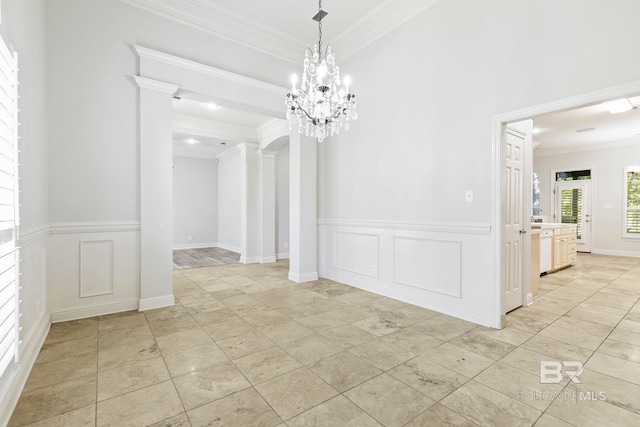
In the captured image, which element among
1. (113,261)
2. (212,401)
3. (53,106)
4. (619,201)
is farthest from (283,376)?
(619,201)

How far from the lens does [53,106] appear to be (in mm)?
3107

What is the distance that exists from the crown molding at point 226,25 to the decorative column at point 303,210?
129 cm

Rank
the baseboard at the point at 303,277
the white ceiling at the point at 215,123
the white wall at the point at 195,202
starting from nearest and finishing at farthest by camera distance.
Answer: the baseboard at the point at 303,277, the white ceiling at the point at 215,123, the white wall at the point at 195,202

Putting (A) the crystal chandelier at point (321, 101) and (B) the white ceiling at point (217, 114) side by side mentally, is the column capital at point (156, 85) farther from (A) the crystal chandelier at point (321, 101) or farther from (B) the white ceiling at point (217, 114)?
(B) the white ceiling at point (217, 114)

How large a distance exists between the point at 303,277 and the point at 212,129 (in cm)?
424

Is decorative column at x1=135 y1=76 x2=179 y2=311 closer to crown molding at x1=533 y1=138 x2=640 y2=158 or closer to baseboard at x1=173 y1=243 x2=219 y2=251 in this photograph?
baseboard at x1=173 y1=243 x2=219 y2=251

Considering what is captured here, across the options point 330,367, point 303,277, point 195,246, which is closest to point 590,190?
point 303,277

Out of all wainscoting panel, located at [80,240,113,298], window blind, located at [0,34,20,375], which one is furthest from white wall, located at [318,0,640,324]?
window blind, located at [0,34,20,375]

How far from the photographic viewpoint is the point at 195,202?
953 centimetres

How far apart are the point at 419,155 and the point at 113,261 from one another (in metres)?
3.85

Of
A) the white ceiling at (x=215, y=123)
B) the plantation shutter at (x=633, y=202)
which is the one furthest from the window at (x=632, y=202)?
the white ceiling at (x=215, y=123)

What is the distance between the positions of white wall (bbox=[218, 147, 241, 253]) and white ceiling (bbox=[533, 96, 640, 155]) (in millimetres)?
7360

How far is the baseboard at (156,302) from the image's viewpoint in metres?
3.52

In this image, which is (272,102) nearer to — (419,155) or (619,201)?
(419,155)
